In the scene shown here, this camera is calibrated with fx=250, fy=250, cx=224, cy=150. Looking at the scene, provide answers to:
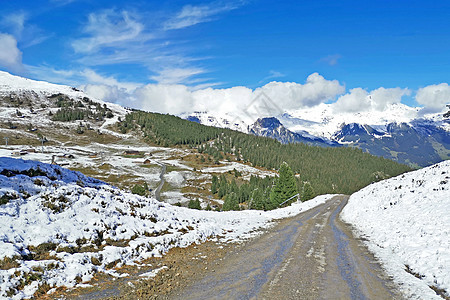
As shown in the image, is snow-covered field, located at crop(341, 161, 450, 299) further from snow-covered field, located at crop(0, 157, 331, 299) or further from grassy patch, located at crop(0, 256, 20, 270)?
grassy patch, located at crop(0, 256, 20, 270)

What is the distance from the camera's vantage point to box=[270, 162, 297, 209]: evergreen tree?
62.3 metres

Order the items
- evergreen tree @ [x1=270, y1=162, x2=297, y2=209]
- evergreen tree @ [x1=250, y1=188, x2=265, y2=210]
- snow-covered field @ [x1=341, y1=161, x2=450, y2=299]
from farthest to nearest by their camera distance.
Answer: evergreen tree @ [x1=250, y1=188, x2=265, y2=210] → evergreen tree @ [x1=270, y1=162, x2=297, y2=209] → snow-covered field @ [x1=341, y1=161, x2=450, y2=299]

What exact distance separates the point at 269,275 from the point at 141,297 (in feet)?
16.3

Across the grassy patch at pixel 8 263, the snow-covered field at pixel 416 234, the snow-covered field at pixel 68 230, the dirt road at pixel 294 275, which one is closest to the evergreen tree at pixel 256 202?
the snow-covered field at pixel 416 234

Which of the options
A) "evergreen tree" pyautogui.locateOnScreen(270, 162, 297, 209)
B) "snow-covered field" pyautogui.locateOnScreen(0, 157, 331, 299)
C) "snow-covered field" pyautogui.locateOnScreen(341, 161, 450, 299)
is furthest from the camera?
"evergreen tree" pyautogui.locateOnScreen(270, 162, 297, 209)

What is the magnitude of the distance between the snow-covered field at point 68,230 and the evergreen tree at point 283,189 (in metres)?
45.5

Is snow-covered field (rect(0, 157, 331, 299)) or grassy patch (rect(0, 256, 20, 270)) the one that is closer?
grassy patch (rect(0, 256, 20, 270))

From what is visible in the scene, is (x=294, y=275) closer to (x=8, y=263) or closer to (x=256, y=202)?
(x=8, y=263)

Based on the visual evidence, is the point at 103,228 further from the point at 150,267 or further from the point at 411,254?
the point at 411,254

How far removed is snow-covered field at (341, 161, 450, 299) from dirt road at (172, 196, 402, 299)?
930 mm

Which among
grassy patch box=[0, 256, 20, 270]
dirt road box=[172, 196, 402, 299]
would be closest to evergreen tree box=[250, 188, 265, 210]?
dirt road box=[172, 196, 402, 299]

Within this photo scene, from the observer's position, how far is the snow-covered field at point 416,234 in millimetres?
9812

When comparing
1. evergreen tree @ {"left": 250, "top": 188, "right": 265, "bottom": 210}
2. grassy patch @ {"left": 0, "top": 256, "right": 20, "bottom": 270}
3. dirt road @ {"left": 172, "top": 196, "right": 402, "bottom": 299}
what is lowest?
evergreen tree @ {"left": 250, "top": 188, "right": 265, "bottom": 210}

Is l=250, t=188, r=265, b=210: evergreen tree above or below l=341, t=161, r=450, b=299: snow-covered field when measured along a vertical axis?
below
